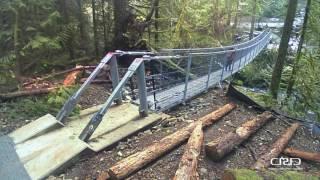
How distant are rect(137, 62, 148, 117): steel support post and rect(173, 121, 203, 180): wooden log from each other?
1.20 m

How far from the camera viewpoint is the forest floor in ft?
13.5

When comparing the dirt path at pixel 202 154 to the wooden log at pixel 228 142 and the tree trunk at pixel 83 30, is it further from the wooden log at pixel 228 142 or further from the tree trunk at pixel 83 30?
the tree trunk at pixel 83 30

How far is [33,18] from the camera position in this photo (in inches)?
354

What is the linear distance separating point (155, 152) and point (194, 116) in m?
2.13

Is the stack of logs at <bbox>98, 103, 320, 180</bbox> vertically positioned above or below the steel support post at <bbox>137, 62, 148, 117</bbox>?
below

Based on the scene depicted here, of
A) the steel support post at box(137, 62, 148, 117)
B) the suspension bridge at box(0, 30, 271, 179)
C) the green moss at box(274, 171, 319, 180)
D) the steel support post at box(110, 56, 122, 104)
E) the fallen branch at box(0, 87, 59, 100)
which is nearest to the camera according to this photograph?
the green moss at box(274, 171, 319, 180)

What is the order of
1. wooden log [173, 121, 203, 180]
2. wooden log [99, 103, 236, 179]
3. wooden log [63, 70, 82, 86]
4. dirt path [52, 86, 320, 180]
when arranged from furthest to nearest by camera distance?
1. wooden log [63, 70, 82, 86]
2. dirt path [52, 86, 320, 180]
3. wooden log [99, 103, 236, 179]
4. wooden log [173, 121, 203, 180]

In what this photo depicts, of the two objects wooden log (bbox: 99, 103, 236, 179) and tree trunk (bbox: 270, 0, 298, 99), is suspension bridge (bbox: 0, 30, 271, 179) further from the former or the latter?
tree trunk (bbox: 270, 0, 298, 99)

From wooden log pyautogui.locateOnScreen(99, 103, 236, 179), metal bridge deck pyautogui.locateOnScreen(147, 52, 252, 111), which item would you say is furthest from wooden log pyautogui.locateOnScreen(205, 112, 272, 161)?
metal bridge deck pyautogui.locateOnScreen(147, 52, 252, 111)

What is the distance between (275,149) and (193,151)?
1461 millimetres

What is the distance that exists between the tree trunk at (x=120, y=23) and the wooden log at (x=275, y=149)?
570 cm

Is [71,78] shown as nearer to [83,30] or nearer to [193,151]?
[83,30]

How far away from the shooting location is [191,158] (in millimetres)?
4035

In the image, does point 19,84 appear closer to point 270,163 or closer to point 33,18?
point 33,18
